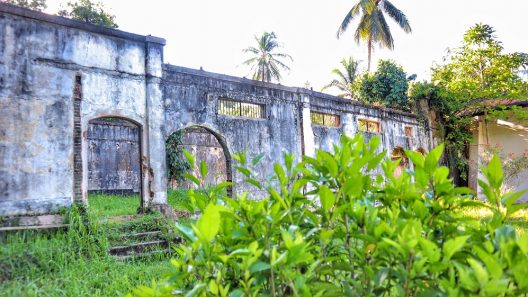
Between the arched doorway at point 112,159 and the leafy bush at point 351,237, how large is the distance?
11772mm

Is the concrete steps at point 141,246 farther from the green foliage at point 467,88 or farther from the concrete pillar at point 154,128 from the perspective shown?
the green foliage at point 467,88

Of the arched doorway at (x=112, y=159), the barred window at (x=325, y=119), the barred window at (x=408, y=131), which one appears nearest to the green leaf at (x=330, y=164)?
the barred window at (x=325, y=119)

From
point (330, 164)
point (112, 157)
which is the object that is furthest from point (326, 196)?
point (112, 157)

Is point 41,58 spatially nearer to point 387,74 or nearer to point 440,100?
point 387,74

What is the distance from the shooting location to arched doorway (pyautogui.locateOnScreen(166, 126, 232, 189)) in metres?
12.1

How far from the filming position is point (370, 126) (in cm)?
1299

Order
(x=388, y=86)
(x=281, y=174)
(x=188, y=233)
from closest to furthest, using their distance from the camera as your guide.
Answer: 1. (x=188, y=233)
2. (x=281, y=174)
3. (x=388, y=86)

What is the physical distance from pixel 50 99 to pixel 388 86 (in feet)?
37.4

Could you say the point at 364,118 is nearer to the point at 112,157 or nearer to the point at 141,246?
the point at 112,157

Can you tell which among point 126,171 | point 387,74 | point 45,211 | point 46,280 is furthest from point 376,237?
point 387,74

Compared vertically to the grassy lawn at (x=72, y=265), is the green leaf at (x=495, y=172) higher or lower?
higher

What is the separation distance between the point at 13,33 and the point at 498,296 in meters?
7.64

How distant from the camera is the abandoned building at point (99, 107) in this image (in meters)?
6.39

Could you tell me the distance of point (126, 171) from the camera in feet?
43.5
